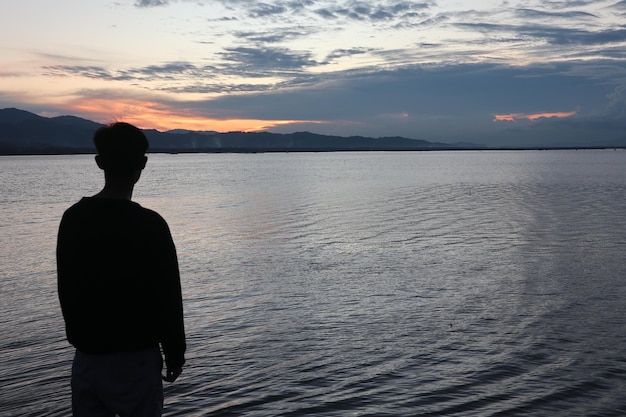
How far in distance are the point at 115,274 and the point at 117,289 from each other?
0.29 feet

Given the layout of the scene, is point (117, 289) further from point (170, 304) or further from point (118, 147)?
point (118, 147)

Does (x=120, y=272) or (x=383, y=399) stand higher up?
(x=120, y=272)

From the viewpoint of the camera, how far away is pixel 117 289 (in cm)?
355

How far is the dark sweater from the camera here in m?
3.50

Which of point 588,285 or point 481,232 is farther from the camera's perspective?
point 481,232

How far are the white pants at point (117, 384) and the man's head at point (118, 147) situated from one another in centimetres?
111

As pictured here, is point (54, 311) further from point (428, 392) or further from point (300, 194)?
point (300, 194)

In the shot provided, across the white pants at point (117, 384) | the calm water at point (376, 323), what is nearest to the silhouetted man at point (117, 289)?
the white pants at point (117, 384)

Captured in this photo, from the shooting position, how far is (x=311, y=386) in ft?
28.8

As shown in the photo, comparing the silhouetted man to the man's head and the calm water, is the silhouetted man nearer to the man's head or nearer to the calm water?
the man's head

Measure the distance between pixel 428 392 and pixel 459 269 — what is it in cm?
888

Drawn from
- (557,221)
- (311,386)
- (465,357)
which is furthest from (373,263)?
(557,221)

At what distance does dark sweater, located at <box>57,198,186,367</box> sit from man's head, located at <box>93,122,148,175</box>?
0.25 meters

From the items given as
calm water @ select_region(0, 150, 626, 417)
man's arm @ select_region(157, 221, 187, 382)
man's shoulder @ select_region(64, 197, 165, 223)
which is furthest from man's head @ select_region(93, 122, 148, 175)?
calm water @ select_region(0, 150, 626, 417)
